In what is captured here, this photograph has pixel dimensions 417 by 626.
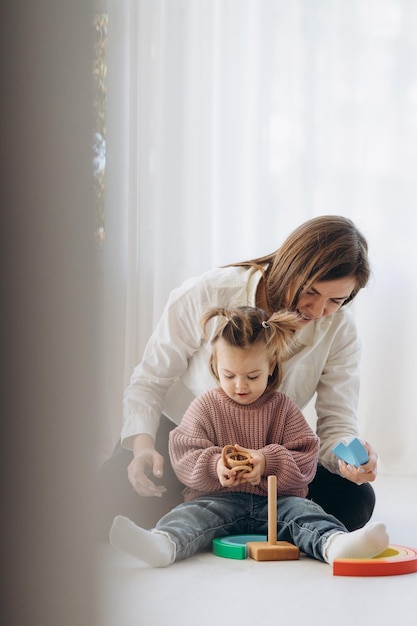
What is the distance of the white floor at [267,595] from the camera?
93 cm

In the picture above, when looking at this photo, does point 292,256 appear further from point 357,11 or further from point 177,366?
point 357,11

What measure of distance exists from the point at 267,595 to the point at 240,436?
1.11 feet

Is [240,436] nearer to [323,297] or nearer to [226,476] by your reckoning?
[226,476]

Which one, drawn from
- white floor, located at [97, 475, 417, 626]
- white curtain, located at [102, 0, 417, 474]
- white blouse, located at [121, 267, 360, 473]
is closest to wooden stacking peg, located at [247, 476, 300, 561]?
white floor, located at [97, 475, 417, 626]

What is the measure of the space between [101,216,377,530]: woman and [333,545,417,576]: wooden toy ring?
0.18 metres

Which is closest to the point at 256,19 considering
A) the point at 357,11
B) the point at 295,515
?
the point at 357,11

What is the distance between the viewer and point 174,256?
2.31 metres

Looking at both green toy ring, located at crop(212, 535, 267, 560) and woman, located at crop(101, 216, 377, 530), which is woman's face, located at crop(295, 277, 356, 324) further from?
green toy ring, located at crop(212, 535, 267, 560)

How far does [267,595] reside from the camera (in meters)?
1.04

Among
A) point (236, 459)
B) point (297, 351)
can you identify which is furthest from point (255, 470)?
point (297, 351)

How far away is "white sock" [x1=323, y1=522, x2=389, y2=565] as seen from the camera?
3.64ft

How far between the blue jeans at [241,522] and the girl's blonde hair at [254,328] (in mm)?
213

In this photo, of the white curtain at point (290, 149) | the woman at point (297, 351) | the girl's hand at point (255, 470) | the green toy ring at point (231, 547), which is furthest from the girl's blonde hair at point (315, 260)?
the white curtain at point (290, 149)

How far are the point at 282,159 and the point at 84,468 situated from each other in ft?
7.20
